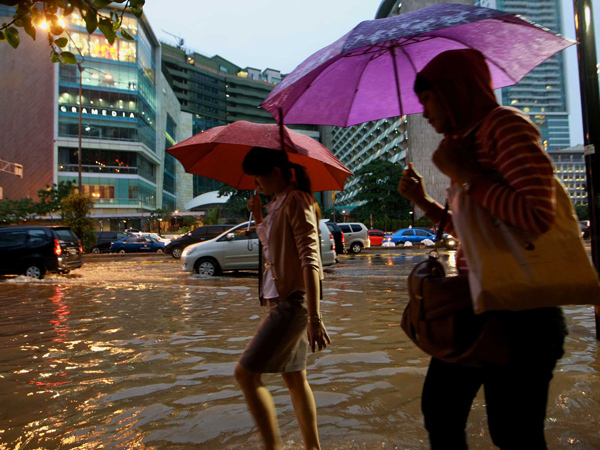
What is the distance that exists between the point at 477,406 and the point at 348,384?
1040 millimetres

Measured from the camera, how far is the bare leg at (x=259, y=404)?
7.22 ft

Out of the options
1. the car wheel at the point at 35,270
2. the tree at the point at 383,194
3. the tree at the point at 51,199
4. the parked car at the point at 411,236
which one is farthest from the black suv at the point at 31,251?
the tree at the point at 383,194

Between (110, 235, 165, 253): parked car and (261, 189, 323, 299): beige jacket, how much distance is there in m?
28.9

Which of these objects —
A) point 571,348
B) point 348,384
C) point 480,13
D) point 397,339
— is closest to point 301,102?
point 480,13

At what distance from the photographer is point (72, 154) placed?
185 feet

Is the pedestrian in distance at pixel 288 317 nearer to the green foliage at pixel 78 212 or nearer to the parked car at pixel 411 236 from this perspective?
the green foliage at pixel 78 212

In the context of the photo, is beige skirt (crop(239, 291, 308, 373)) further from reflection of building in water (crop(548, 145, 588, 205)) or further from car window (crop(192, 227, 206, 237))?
reflection of building in water (crop(548, 145, 588, 205))

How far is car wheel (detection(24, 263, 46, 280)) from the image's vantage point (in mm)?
13367

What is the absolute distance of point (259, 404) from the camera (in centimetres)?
222

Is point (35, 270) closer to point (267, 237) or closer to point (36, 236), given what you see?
point (36, 236)

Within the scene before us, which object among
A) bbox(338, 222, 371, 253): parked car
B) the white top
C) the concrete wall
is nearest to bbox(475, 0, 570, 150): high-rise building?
the concrete wall

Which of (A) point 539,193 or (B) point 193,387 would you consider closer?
(A) point 539,193

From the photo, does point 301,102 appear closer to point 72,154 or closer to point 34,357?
point 34,357

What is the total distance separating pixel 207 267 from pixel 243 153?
35.3ft
